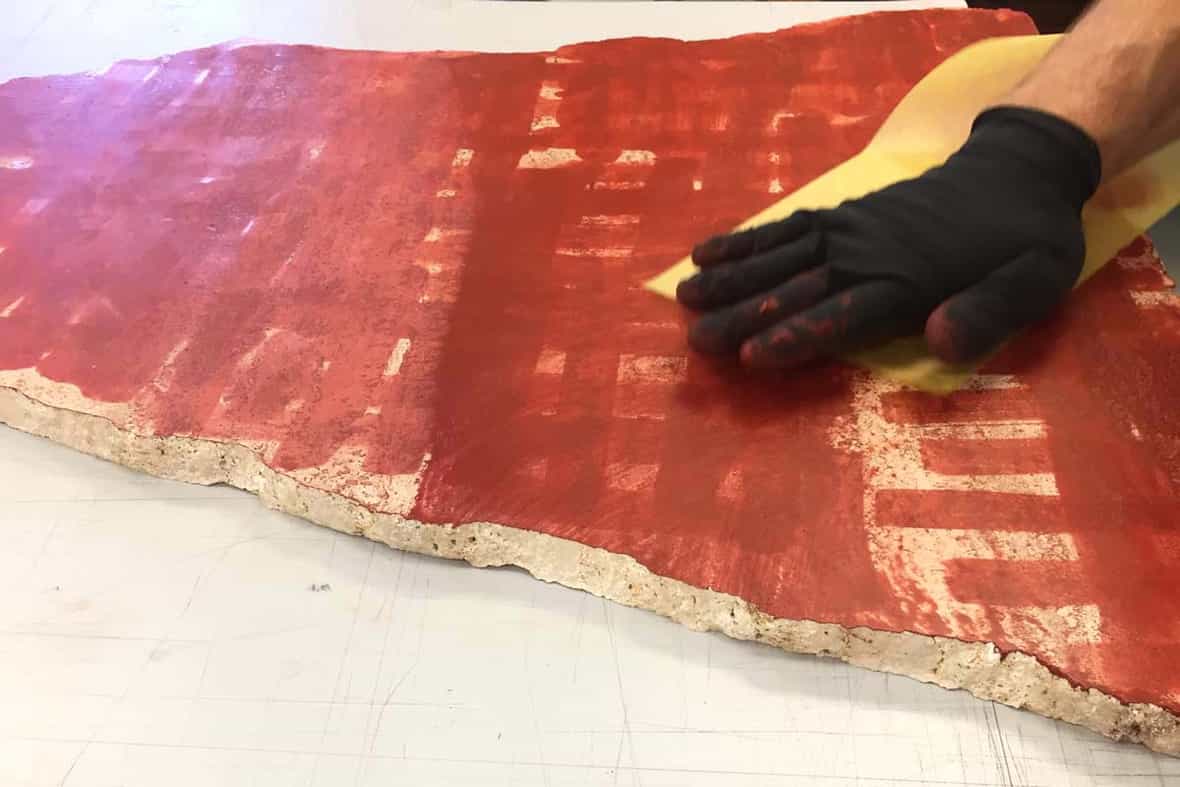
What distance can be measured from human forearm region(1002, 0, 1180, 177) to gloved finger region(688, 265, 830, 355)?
0.37m

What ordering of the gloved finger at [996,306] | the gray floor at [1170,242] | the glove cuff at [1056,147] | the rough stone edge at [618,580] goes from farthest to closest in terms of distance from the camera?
the gray floor at [1170,242], the glove cuff at [1056,147], the gloved finger at [996,306], the rough stone edge at [618,580]

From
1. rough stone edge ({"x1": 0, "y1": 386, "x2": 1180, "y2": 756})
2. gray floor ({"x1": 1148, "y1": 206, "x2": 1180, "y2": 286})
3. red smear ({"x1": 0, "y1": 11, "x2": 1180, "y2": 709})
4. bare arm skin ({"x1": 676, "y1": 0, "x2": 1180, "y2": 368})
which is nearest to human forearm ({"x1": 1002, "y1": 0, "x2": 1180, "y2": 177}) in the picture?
bare arm skin ({"x1": 676, "y1": 0, "x2": 1180, "y2": 368})

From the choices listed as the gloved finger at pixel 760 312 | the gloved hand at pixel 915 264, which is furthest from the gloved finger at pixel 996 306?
the gloved finger at pixel 760 312

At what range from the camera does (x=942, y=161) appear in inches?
43.9

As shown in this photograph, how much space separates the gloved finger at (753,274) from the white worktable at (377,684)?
34cm

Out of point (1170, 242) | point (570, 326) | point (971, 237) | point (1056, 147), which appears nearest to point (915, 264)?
point (971, 237)

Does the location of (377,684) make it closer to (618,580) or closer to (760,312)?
(618,580)

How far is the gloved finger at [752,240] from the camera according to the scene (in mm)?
956

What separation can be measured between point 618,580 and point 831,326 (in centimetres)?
32

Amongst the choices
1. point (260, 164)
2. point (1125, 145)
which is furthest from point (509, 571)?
point (1125, 145)

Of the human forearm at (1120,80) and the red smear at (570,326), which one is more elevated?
the human forearm at (1120,80)

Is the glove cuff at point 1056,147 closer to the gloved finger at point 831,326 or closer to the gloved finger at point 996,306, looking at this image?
the gloved finger at point 996,306

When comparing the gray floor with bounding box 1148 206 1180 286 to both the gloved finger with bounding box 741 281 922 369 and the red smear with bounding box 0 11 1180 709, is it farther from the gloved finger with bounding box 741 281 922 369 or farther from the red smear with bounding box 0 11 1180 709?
the gloved finger with bounding box 741 281 922 369

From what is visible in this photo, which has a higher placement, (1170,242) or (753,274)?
(753,274)
